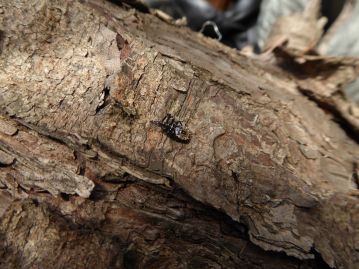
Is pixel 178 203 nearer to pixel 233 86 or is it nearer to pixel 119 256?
pixel 119 256

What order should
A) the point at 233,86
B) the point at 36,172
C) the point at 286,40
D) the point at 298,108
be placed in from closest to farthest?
the point at 36,172, the point at 233,86, the point at 298,108, the point at 286,40

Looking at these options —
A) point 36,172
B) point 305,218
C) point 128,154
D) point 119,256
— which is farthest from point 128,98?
point 305,218

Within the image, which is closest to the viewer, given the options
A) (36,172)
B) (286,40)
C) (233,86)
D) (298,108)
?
(36,172)

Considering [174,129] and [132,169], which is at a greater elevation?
[174,129]
